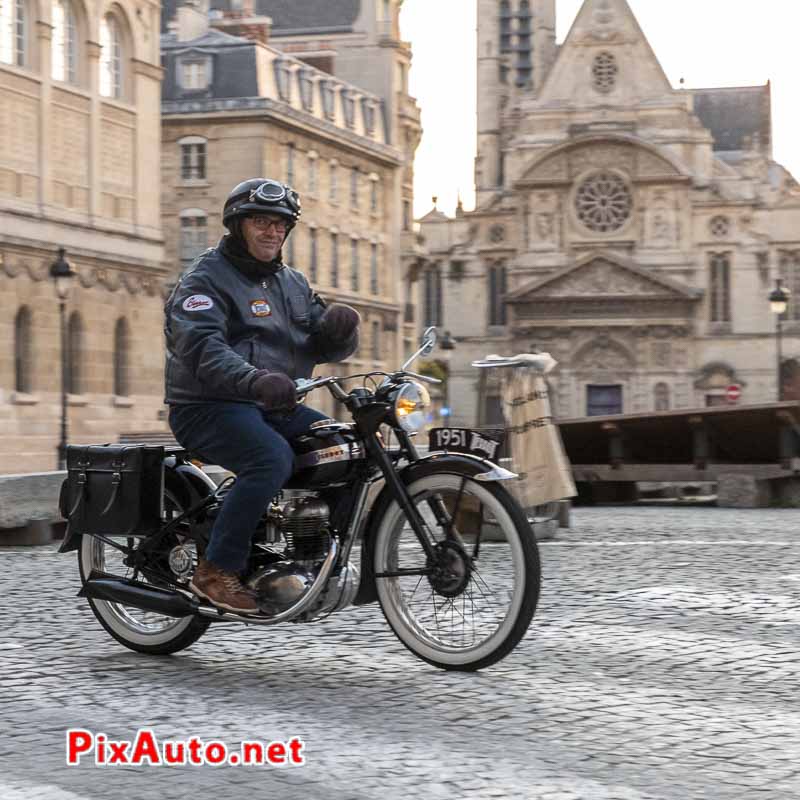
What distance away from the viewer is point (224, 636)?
696 cm

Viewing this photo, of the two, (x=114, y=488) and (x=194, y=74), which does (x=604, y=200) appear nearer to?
(x=194, y=74)

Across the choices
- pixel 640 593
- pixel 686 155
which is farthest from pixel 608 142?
pixel 640 593

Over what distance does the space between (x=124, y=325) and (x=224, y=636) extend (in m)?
30.7

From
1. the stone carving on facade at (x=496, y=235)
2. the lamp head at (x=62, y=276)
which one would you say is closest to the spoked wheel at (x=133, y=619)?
the lamp head at (x=62, y=276)

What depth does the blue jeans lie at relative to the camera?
5.82 metres

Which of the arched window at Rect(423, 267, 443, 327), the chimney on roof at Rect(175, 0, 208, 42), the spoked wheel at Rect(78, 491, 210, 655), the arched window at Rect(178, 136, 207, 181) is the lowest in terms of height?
the spoked wheel at Rect(78, 491, 210, 655)

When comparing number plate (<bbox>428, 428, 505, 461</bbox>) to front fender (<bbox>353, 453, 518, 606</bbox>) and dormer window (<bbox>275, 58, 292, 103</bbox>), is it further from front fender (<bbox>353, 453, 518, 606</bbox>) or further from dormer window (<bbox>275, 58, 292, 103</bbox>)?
dormer window (<bbox>275, 58, 292, 103</bbox>)

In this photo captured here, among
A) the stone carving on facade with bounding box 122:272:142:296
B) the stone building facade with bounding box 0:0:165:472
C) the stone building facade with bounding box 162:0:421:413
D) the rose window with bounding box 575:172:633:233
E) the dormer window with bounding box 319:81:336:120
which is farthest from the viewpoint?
the rose window with bounding box 575:172:633:233

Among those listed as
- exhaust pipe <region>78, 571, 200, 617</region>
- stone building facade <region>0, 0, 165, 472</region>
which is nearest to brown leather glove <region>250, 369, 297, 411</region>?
exhaust pipe <region>78, 571, 200, 617</region>

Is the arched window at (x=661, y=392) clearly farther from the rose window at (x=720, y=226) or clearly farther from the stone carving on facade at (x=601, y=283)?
the rose window at (x=720, y=226)

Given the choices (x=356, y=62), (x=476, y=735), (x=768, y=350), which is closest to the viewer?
(x=476, y=735)

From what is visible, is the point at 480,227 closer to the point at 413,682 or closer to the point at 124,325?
the point at 124,325

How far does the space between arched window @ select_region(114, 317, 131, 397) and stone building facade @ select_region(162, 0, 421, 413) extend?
39.8 feet

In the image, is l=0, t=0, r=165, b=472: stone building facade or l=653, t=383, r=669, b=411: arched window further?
l=653, t=383, r=669, b=411: arched window
